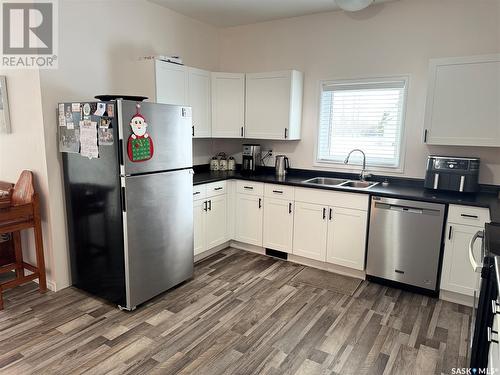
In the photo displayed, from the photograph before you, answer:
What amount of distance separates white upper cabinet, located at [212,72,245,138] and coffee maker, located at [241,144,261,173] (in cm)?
19

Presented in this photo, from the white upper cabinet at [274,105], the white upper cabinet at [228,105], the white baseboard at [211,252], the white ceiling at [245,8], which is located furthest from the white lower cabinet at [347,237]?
the white ceiling at [245,8]

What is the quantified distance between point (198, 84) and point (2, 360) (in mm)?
3007

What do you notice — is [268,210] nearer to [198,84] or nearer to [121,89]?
[198,84]

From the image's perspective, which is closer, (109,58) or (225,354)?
(225,354)

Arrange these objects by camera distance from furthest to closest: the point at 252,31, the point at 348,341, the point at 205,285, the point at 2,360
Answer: the point at 252,31
the point at 205,285
the point at 348,341
the point at 2,360

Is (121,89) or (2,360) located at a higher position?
(121,89)

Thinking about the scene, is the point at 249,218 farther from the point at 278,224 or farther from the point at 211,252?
the point at 211,252

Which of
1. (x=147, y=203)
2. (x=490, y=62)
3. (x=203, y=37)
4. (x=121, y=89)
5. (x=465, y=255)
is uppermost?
(x=203, y=37)

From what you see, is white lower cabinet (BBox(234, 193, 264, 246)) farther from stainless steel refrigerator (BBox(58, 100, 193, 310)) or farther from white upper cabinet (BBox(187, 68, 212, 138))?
stainless steel refrigerator (BBox(58, 100, 193, 310))

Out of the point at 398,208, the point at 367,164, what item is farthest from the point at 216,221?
the point at 398,208

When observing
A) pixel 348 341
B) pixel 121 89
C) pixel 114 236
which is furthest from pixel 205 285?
pixel 121 89

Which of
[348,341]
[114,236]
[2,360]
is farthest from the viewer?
[114,236]

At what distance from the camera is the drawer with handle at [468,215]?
8.78 feet

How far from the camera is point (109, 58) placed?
10.6ft
